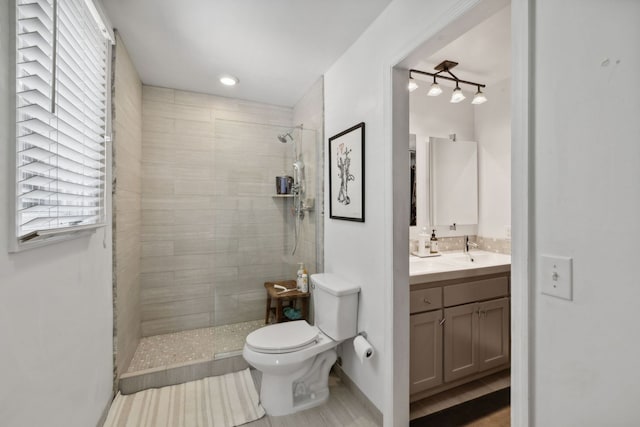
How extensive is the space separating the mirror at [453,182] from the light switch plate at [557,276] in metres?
1.72

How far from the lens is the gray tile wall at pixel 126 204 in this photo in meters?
1.91

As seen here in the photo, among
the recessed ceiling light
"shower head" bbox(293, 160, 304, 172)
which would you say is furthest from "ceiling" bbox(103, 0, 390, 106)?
"shower head" bbox(293, 160, 304, 172)

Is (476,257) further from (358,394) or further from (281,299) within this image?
(281,299)

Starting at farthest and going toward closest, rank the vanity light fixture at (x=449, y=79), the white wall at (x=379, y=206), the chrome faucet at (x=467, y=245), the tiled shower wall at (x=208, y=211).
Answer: the chrome faucet at (x=467, y=245) < the tiled shower wall at (x=208, y=211) < the vanity light fixture at (x=449, y=79) < the white wall at (x=379, y=206)

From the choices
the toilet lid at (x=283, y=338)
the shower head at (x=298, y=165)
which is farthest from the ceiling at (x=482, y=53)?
the toilet lid at (x=283, y=338)

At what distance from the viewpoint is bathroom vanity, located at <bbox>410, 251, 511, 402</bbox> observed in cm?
183

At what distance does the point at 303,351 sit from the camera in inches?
71.1

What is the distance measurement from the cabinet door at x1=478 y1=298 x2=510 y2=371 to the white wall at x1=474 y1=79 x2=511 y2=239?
744 mm

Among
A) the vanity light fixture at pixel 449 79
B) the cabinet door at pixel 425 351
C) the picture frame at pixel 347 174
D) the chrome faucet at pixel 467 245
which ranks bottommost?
the cabinet door at pixel 425 351

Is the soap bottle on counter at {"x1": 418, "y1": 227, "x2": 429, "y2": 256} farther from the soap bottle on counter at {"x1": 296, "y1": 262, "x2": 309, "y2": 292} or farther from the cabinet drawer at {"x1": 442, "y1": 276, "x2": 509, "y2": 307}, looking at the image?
the soap bottle on counter at {"x1": 296, "y1": 262, "x2": 309, "y2": 292}

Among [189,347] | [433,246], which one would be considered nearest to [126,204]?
[189,347]

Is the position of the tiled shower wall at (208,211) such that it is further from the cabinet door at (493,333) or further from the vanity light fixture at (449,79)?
the cabinet door at (493,333)

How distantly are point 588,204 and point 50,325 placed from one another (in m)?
1.85

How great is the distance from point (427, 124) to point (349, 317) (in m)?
1.80
